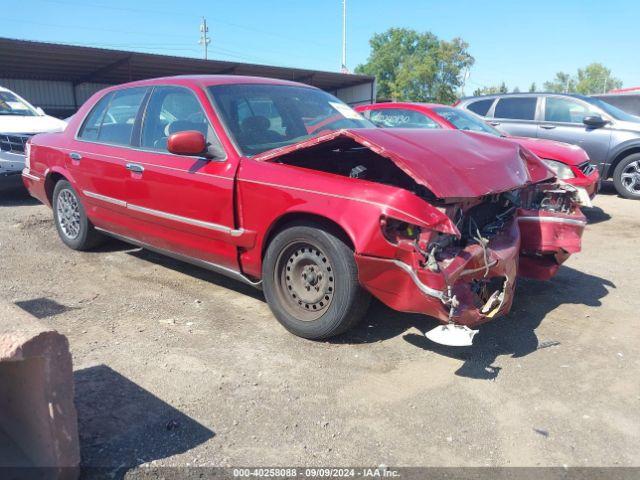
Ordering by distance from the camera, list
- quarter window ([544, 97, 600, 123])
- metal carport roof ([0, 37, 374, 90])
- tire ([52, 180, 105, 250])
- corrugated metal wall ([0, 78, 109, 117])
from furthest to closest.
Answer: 1. corrugated metal wall ([0, 78, 109, 117])
2. metal carport roof ([0, 37, 374, 90])
3. quarter window ([544, 97, 600, 123])
4. tire ([52, 180, 105, 250])

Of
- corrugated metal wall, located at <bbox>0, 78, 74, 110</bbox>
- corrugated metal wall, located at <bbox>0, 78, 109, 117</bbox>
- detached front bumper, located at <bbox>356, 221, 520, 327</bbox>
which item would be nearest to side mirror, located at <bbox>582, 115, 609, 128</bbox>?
detached front bumper, located at <bbox>356, 221, 520, 327</bbox>

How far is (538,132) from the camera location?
981cm

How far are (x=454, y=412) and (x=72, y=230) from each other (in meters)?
4.42

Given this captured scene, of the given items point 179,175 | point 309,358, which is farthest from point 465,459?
point 179,175

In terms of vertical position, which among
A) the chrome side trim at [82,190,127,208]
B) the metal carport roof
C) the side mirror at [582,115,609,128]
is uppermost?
the metal carport roof

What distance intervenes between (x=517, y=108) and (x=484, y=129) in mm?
2810

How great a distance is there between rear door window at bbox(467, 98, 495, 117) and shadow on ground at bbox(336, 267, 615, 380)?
231 inches

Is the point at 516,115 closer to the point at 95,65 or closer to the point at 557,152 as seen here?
the point at 557,152

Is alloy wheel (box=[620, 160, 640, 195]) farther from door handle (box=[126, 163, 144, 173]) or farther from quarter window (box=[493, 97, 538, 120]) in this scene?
door handle (box=[126, 163, 144, 173])

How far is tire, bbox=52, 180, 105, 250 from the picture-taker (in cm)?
546

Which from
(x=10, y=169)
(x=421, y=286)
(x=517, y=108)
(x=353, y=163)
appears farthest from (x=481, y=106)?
(x=421, y=286)

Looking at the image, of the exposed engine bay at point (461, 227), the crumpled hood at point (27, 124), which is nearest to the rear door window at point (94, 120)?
the exposed engine bay at point (461, 227)

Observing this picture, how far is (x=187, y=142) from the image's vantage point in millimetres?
3801

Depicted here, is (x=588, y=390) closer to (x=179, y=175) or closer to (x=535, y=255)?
(x=535, y=255)
